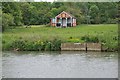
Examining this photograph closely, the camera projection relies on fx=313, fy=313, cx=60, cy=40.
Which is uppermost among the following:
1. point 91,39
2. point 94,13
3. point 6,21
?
point 94,13

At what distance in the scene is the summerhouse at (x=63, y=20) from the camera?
29984 mm

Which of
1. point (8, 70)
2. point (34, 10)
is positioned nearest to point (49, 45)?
point (8, 70)

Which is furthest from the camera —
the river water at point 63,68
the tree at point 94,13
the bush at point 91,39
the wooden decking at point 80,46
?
the tree at point 94,13

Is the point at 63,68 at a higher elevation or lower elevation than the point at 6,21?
lower

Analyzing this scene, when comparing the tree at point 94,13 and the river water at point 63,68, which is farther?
the tree at point 94,13

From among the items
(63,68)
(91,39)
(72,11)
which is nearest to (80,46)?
(91,39)

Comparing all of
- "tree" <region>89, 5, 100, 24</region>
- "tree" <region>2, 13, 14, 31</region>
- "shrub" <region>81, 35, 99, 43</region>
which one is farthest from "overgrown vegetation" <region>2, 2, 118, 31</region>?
"shrub" <region>81, 35, 99, 43</region>

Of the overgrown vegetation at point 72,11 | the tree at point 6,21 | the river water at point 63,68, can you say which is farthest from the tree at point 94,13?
the river water at point 63,68

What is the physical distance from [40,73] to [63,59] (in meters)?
4.08

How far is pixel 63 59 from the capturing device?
47.4 ft

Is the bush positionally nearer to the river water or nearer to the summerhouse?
the river water

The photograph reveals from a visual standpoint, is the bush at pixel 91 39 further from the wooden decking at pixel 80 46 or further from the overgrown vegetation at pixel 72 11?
the overgrown vegetation at pixel 72 11

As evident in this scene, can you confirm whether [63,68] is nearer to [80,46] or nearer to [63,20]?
[80,46]

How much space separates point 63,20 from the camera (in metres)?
30.4
